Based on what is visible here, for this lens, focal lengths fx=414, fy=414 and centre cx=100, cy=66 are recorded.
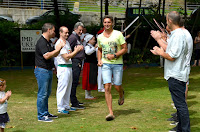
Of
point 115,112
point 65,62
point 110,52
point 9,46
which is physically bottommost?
point 115,112

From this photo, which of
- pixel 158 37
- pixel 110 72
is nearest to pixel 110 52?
pixel 110 72

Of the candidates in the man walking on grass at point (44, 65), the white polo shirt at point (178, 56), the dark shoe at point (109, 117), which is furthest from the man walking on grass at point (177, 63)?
the man walking on grass at point (44, 65)

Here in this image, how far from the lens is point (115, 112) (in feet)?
30.5

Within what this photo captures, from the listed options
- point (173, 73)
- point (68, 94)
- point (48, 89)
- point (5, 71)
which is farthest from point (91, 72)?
point (5, 71)

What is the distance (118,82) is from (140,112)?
1.00 m

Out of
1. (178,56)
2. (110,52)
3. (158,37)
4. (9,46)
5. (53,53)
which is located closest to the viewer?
(178,56)

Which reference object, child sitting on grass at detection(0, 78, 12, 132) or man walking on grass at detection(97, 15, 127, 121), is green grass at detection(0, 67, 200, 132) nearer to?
man walking on grass at detection(97, 15, 127, 121)

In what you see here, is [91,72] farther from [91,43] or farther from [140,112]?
[140,112]

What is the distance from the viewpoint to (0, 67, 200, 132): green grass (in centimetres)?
775

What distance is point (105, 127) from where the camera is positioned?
7.75 metres

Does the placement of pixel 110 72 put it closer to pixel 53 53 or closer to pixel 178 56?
pixel 53 53

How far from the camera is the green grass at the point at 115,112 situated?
7750mm

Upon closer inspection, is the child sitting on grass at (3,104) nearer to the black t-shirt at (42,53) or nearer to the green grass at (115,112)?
the green grass at (115,112)

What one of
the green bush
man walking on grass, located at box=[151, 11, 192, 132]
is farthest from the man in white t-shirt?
the green bush
